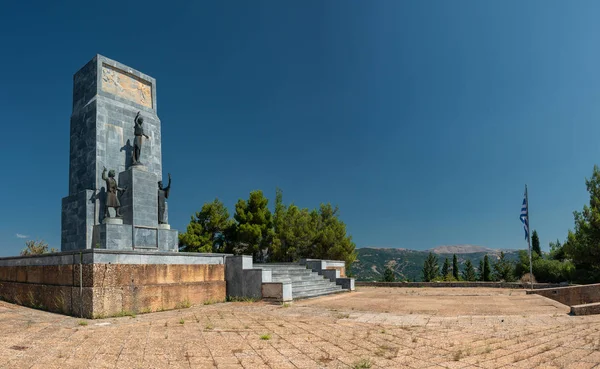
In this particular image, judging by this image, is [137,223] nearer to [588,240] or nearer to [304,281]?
[304,281]

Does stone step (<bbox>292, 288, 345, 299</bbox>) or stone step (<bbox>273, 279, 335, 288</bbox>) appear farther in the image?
stone step (<bbox>273, 279, 335, 288</bbox>)

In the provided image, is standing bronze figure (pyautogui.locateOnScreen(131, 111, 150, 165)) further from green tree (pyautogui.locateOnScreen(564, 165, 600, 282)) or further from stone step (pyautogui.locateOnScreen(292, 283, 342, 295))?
green tree (pyautogui.locateOnScreen(564, 165, 600, 282))

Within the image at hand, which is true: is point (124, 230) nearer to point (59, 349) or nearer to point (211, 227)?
point (59, 349)

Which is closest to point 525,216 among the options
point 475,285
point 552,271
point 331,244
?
point 475,285

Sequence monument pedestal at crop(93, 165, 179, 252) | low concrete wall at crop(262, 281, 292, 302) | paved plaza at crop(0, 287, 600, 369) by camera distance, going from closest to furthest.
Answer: paved plaza at crop(0, 287, 600, 369) → low concrete wall at crop(262, 281, 292, 302) → monument pedestal at crop(93, 165, 179, 252)

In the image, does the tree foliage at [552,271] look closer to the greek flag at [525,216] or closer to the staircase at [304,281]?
the greek flag at [525,216]

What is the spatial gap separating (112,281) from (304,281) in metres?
7.01

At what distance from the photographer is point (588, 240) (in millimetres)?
20047

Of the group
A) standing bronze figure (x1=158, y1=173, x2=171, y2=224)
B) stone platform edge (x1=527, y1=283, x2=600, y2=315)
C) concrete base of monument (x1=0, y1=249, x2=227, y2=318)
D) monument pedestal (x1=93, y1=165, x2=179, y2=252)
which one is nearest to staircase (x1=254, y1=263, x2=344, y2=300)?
concrete base of monument (x1=0, y1=249, x2=227, y2=318)

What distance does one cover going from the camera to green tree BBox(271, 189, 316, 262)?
2619cm

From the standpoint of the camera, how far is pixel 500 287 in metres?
17.0

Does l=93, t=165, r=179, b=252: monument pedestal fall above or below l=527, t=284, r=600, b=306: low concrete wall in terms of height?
above

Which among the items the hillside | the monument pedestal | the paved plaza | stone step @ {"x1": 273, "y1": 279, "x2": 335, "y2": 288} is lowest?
the hillside

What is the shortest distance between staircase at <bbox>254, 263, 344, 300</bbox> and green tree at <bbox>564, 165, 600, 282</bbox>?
1316 cm
